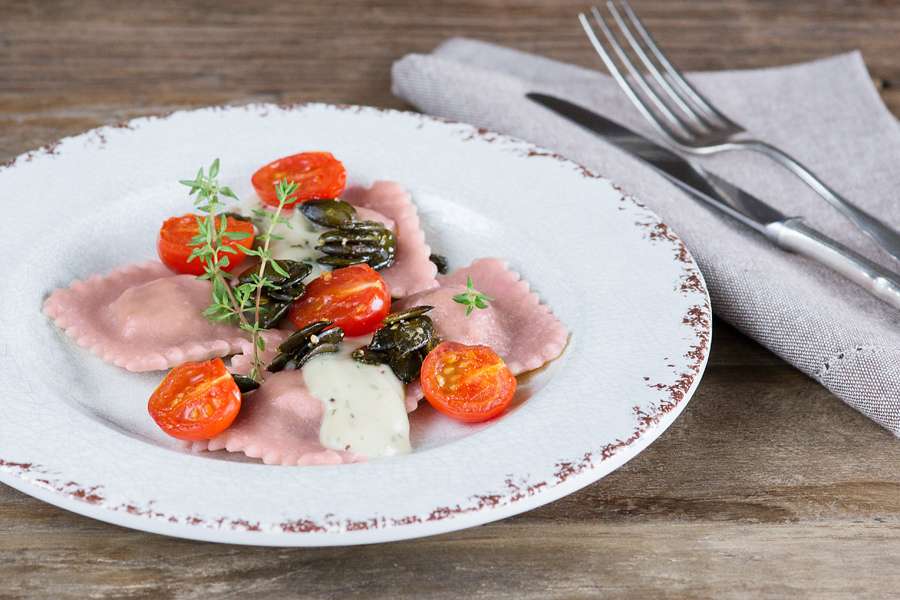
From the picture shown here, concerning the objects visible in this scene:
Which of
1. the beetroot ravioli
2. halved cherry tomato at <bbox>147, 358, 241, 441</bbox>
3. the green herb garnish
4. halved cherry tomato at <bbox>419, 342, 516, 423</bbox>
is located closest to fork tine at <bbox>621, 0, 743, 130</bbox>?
the beetroot ravioli

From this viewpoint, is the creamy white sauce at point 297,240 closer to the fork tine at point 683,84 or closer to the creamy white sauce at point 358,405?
the creamy white sauce at point 358,405

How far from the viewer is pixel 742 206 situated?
3750 mm

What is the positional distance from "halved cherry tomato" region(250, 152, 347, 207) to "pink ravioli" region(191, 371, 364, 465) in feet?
2.95

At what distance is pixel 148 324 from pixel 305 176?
792mm

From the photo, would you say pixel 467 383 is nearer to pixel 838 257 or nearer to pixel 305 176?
pixel 305 176

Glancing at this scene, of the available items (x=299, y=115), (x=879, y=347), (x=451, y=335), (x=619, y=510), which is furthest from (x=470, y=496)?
(x=299, y=115)

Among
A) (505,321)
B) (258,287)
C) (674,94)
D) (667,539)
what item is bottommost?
(667,539)

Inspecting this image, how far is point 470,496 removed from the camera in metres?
2.24

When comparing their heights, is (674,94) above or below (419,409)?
above

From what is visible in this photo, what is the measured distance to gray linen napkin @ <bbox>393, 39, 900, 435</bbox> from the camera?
9.95 feet

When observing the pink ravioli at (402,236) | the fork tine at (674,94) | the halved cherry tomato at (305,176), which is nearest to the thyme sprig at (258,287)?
the halved cherry tomato at (305,176)

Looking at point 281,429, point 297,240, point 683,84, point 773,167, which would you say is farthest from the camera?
point 683,84

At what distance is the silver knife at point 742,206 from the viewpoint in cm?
328

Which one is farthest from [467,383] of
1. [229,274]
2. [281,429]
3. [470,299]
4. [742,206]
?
[742,206]
